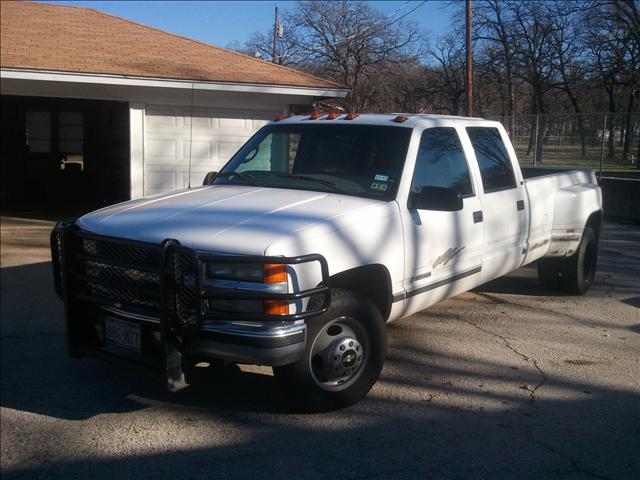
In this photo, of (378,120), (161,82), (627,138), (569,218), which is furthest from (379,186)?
(627,138)

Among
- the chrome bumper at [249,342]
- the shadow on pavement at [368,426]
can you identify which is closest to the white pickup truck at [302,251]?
the chrome bumper at [249,342]

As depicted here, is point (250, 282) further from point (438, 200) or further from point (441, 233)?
point (441, 233)

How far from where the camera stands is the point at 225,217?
4734mm

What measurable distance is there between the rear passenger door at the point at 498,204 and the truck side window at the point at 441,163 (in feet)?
0.87

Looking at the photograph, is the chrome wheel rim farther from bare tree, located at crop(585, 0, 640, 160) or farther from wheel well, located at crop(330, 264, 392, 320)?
bare tree, located at crop(585, 0, 640, 160)

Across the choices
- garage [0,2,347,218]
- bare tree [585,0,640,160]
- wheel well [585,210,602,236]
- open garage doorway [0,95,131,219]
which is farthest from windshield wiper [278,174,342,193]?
bare tree [585,0,640,160]

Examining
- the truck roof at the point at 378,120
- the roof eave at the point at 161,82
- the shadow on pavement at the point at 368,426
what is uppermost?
the roof eave at the point at 161,82

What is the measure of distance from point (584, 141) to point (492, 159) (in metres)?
11.6

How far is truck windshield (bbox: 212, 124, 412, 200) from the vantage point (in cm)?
548

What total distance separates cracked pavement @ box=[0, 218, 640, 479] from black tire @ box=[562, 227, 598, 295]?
926mm

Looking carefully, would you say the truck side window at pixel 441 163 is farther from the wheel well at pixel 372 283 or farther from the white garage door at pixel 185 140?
the white garage door at pixel 185 140

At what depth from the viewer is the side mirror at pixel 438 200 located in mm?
5246

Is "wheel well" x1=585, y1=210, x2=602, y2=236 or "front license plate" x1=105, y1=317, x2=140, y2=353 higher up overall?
"wheel well" x1=585, y1=210, x2=602, y2=236

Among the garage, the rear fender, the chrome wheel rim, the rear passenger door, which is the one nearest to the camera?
the chrome wheel rim
